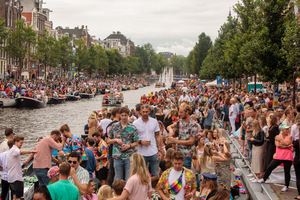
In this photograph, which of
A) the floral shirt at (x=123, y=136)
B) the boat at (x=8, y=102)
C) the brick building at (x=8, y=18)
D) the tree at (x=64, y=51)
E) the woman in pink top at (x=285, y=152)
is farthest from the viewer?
the tree at (x=64, y=51)

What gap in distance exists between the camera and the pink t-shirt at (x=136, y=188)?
5.84 meters

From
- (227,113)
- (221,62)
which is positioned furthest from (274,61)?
(221,62)

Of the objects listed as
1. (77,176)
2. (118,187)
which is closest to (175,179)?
(118,187)

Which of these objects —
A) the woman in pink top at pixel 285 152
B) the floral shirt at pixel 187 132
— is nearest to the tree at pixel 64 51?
the woman in pink top at pixel 285 152

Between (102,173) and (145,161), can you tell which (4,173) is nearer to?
(102,173)

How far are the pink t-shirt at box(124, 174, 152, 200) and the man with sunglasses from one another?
99 cm

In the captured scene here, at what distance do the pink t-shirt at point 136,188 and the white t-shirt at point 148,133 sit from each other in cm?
204

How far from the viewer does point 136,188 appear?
587 centimetres

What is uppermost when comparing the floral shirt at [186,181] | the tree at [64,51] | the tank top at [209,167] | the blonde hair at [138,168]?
the tree at [64,51]

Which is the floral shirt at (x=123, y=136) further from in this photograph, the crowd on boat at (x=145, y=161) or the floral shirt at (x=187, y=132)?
the floral shirt at (x=187, y=132)

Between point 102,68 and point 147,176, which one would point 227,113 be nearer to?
point 147,176

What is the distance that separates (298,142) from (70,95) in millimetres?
56094

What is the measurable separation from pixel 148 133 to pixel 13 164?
9.80 ft

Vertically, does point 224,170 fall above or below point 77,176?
below
